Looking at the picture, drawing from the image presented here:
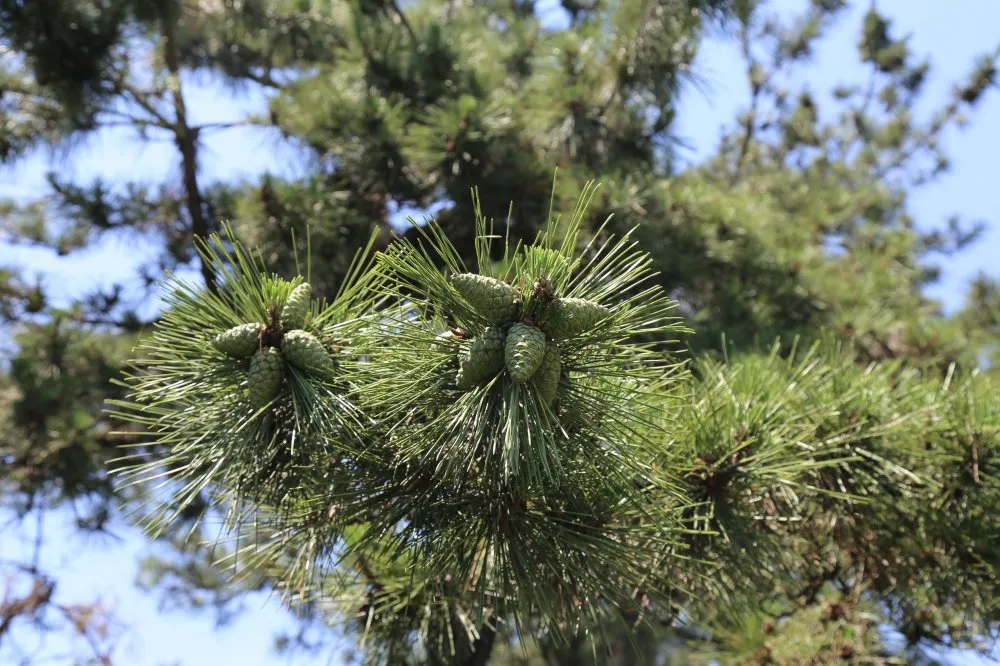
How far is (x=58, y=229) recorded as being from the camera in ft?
13.3

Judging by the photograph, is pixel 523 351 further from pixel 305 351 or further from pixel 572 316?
pixel 305 351

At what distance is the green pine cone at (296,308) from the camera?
4.10ft

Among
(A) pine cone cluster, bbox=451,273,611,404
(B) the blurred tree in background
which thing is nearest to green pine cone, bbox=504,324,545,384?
(A) pine cone cluster, bbox=451,273,611,404

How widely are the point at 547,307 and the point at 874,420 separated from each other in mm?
874

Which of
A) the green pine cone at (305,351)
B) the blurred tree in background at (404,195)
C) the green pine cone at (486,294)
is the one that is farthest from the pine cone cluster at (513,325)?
the blurred tree in background at (404,195)

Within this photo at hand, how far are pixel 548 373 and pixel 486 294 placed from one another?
0.13 metres

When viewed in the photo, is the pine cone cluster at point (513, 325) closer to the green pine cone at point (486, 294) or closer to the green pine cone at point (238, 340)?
the green pine cone at point (486, 294)

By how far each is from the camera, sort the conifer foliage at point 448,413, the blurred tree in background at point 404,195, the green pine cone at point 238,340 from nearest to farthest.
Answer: the conifer foliage at point 448,413 < the green pine cone at point 238,340 < the blurred tree in background at point 404,195

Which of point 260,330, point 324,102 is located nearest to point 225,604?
point 324,102

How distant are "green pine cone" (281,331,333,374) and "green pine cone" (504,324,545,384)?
0.31 meters

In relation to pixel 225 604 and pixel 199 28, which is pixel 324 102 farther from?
pixel 225 604

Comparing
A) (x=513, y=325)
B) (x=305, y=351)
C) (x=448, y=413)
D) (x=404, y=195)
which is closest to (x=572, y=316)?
(x=513, y=325)

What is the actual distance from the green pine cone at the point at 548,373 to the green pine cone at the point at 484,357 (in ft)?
0.16

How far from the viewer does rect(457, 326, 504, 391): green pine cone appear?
1086 millimetres
